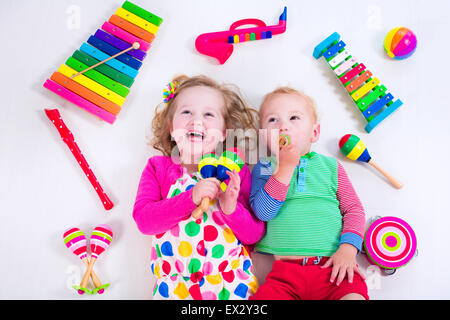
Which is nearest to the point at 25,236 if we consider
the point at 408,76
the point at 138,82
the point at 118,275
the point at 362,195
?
the point at 118,275

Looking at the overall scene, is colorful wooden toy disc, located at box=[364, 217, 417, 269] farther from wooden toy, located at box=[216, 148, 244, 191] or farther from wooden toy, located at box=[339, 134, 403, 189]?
wooden toy, located at box=[216, 148, 244, 191]

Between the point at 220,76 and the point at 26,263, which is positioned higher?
the point at 220,76

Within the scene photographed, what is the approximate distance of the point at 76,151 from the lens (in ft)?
5.44

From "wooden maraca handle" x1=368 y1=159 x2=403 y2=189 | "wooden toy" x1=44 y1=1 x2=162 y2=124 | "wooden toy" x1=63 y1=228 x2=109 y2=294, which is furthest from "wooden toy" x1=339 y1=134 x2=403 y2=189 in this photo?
"wooden toy" x1=63 y1=228 x2=109 y2=294

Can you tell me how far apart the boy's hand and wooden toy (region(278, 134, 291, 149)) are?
5cm

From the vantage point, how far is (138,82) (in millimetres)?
1814

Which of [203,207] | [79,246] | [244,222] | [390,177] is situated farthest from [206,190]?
[390,177]

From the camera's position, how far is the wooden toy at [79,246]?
1.48 metres

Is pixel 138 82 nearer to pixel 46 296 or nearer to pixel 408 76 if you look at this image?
pixel 46 296

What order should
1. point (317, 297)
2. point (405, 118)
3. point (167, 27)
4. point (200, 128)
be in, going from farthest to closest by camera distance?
point (167, 27) < point (405, 118) < point (200, 128) < point (317, 297)

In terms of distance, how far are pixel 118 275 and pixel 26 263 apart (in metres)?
0.36

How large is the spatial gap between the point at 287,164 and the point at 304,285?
408 millimetres

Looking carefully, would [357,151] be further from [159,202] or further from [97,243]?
[97,243]

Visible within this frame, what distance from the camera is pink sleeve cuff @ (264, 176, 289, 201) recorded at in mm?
1349
